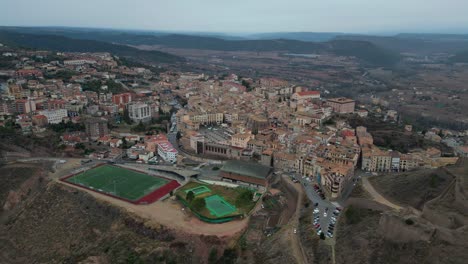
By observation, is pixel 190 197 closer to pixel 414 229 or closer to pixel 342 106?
pixel 414 229

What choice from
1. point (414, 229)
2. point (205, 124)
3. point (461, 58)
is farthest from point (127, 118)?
point (461, 58)

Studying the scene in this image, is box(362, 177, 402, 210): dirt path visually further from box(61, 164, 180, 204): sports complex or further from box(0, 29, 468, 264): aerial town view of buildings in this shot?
box(61, 164, 180, 204): sports complex

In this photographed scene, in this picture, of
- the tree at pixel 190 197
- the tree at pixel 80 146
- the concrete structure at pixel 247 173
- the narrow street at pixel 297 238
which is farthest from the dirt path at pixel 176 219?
the tree at pixel 80 146

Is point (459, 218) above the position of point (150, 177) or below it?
above

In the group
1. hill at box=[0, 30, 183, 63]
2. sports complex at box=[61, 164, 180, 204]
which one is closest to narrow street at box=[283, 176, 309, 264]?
sports complex at box=[61, 164, 180, 204]

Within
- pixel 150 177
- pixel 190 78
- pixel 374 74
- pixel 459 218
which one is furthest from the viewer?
pixel 374 74

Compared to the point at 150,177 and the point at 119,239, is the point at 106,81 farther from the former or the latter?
the point at 119,239

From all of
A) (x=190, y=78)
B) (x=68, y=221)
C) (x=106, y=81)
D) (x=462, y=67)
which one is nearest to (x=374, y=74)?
(x=462, y=67)
